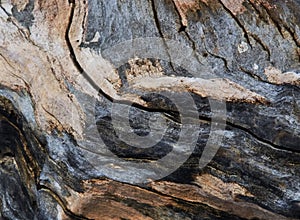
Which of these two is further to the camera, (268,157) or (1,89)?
(1,89)

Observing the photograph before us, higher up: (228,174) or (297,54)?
(297,54)

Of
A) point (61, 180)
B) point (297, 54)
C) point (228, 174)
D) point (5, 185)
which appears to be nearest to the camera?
point (297, 54)

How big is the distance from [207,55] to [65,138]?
583mm

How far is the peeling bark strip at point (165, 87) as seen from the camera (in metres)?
1.57

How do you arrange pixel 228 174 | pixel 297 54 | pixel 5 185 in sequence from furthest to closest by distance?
pixel 5 185 < pixel 228 174 < pixel 297 54

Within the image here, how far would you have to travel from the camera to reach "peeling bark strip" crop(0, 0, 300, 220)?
1.57m

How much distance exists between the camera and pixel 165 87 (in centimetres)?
160

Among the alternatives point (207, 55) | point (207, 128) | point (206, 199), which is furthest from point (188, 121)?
point (206, 199)

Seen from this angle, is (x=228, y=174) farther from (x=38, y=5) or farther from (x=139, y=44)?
(x=38, y=5)

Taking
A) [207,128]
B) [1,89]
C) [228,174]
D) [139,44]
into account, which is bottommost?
[228,174]

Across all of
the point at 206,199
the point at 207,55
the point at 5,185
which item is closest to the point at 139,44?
A: the point at 207,55

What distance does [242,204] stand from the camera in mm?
1789

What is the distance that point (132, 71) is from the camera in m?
1.60

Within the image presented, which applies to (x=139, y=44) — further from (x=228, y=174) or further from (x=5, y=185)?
(x=5, y=185)
